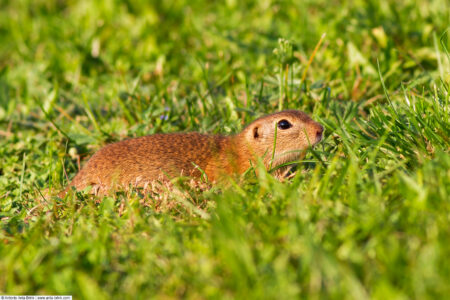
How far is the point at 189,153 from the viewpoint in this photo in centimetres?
A: 440

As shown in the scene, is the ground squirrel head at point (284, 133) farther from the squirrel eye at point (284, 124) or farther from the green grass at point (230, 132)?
the green grass at point (230, 132)

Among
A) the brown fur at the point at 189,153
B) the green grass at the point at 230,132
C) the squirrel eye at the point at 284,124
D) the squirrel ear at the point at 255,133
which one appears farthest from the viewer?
the squirrel ear at the point at 255,133

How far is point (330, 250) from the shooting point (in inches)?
97.0

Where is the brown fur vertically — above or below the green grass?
below

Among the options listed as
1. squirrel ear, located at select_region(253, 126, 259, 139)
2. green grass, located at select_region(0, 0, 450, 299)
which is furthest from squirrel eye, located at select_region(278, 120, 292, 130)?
green grass, located at select_region(0, 0, 450, 299)

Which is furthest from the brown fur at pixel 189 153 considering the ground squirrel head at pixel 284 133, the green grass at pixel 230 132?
the green grass at pixel 230 132

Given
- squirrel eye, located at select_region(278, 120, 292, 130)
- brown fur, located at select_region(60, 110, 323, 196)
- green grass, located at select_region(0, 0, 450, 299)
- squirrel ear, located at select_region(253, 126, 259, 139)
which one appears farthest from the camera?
squirrel ear, located at select_region(253, 126, 259, 139)

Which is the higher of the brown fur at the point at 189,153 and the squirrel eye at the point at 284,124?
the squirrel eye at the point at 284,124

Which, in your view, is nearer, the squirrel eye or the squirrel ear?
the squirrel eye

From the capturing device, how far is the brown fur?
4.20 m

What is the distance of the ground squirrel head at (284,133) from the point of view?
4211mm

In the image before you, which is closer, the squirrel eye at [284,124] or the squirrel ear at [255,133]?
the squirrel eye at [284,124]

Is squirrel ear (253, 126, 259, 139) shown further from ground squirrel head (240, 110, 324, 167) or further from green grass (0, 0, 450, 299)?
green grass (0, 0, 450, 299)

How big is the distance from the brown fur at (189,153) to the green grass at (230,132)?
0.27 metres
